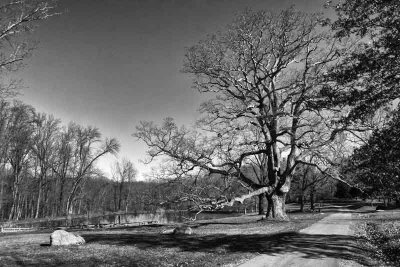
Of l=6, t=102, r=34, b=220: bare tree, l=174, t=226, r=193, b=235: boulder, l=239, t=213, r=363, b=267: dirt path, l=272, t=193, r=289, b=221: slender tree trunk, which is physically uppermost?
l=6, t=102, r=34, b=220: bare tree

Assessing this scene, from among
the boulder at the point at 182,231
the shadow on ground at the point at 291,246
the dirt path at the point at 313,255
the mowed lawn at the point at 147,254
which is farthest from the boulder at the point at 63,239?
the dirt path at the point at 313,255

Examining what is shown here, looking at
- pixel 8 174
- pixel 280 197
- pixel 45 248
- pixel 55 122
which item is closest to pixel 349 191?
pixel 280 197

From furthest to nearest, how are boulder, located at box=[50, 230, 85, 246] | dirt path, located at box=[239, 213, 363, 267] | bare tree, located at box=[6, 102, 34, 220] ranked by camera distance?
bare tree, located at box=[6, 102, 34, 220]
boulder, located at box=[50, 230, 85, 246]
dirt path, located at box=[239, 213, 363, 267]

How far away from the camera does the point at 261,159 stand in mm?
47812

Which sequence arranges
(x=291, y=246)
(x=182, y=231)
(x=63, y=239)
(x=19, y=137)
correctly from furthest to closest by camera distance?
(x=19, y=137)
(x=182, y=231)
(x=63, y=239)
(x=291, y=246)

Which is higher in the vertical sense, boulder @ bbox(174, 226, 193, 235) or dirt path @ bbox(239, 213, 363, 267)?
boulder @ bbox(174, 226, 193, 235)

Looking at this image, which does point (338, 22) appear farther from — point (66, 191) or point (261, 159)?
point (66, 191)

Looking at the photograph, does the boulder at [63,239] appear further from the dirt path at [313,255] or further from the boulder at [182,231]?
the dirt path at [313,255]

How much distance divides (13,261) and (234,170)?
70.6 feet

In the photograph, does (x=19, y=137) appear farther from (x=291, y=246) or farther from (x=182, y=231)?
(x=291, y=246)

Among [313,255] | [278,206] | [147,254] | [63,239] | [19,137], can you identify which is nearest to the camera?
[313,255]

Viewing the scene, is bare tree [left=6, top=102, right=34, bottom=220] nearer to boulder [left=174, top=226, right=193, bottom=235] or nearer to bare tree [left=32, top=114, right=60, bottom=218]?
bare tree [left=32, top=114, right=60, bottom=218]

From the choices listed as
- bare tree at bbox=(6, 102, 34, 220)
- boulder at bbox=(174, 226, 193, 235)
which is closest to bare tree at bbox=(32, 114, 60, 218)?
bare tree at bbox=(6, 102, 34, 220)

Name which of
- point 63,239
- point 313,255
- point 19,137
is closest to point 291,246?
point 313,255
